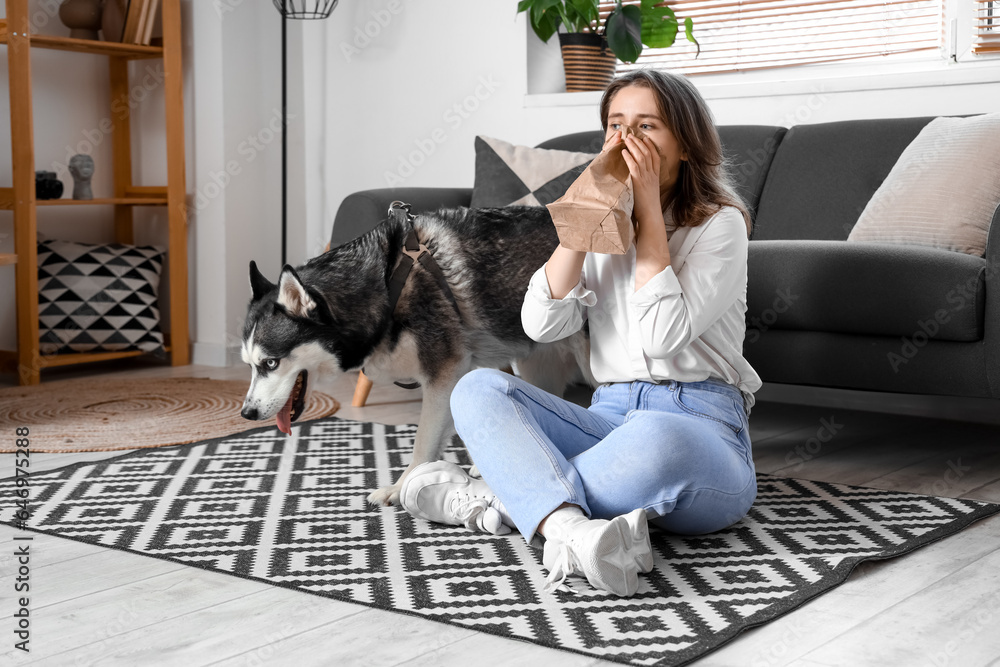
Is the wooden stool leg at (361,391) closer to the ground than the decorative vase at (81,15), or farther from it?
closer to the ground

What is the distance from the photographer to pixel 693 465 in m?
1.63

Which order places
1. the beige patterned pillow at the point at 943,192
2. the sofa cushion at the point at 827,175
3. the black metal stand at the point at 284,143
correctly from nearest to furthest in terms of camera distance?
the beige patterned pillow at the point at 943,192 < the sofa cushion at the point at 827,175 < the black metal stand at the point at 284,143

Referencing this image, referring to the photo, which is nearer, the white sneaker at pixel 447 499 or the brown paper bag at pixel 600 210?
the brown paper bag at pixel 600 210

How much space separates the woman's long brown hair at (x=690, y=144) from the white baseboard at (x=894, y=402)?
1415 mm

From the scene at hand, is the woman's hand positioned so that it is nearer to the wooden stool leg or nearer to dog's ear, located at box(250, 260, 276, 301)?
dog's ear, located at box(250, 260, 276, 301)

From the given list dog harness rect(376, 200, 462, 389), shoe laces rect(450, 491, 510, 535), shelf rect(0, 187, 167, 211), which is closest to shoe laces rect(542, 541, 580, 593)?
shoe laces rect(450, 491, 510, 535)

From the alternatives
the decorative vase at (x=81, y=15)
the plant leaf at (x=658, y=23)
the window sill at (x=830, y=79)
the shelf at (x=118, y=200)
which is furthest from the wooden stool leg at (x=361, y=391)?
the decorative vase at (x=81, y=15)

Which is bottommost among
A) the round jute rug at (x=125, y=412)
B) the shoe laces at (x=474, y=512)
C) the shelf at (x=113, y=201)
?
the round jute rug at (x=125, y=412)

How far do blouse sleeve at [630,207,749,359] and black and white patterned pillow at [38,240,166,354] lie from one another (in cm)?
274

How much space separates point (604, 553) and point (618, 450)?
0.61ft

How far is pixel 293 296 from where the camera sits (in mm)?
2012

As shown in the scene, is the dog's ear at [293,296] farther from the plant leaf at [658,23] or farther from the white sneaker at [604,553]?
the plant leaf at [658,23]

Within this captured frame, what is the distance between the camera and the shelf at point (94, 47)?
3744mm

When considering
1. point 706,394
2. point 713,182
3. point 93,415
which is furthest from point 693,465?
point 93,415
